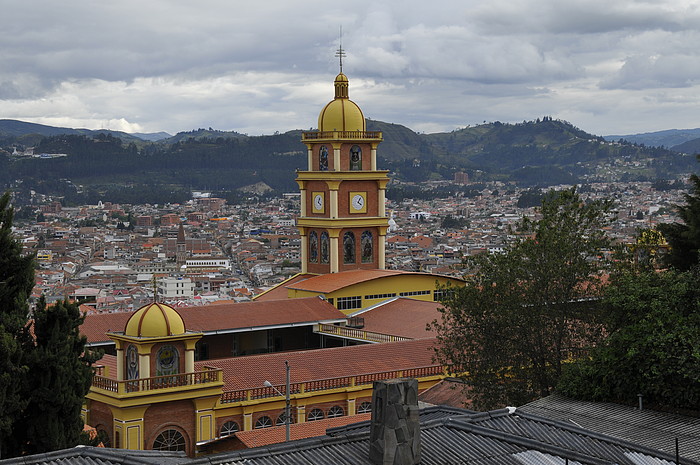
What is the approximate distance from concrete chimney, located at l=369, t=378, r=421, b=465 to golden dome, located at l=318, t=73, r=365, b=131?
25.3 meters

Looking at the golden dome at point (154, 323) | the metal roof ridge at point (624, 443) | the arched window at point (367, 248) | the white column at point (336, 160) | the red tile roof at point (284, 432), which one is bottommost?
the red tile roof at point (284, 432)

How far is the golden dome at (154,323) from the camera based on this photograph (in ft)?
77.4

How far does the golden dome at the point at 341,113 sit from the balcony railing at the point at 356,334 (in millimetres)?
8146

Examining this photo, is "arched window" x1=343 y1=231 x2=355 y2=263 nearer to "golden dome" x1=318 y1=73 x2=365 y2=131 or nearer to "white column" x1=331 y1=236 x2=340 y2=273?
"white column" x1=331 y1=236 x2=340 y2=273

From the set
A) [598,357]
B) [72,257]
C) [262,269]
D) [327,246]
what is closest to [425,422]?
[598,357]

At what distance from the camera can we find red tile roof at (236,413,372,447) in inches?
872

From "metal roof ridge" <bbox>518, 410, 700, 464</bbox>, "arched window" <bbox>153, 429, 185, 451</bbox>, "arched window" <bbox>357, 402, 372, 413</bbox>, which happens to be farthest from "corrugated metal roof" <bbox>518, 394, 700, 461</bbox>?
"arched window" <bbox>153, 429, 185, 451</bbox>

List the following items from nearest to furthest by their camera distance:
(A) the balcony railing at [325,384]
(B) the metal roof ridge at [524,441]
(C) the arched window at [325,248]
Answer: (B) the metal roof ridge at [524,441] < (A) the balcony railing at [325,384] < (C) the arched window at [325,248]

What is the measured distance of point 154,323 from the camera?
23656mm

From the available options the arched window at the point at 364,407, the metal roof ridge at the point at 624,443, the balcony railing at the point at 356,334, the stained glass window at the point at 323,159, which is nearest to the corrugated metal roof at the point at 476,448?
the metal roof ridge at the point at 624,443

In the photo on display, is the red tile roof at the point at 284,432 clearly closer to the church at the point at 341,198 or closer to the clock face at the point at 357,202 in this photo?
the church at the point at 341,198

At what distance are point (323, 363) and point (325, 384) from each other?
1.17 metres

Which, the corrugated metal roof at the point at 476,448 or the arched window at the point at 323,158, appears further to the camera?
the arched window at the point at 323,158

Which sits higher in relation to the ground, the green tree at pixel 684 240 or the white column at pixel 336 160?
the white column at pixel 336 160
